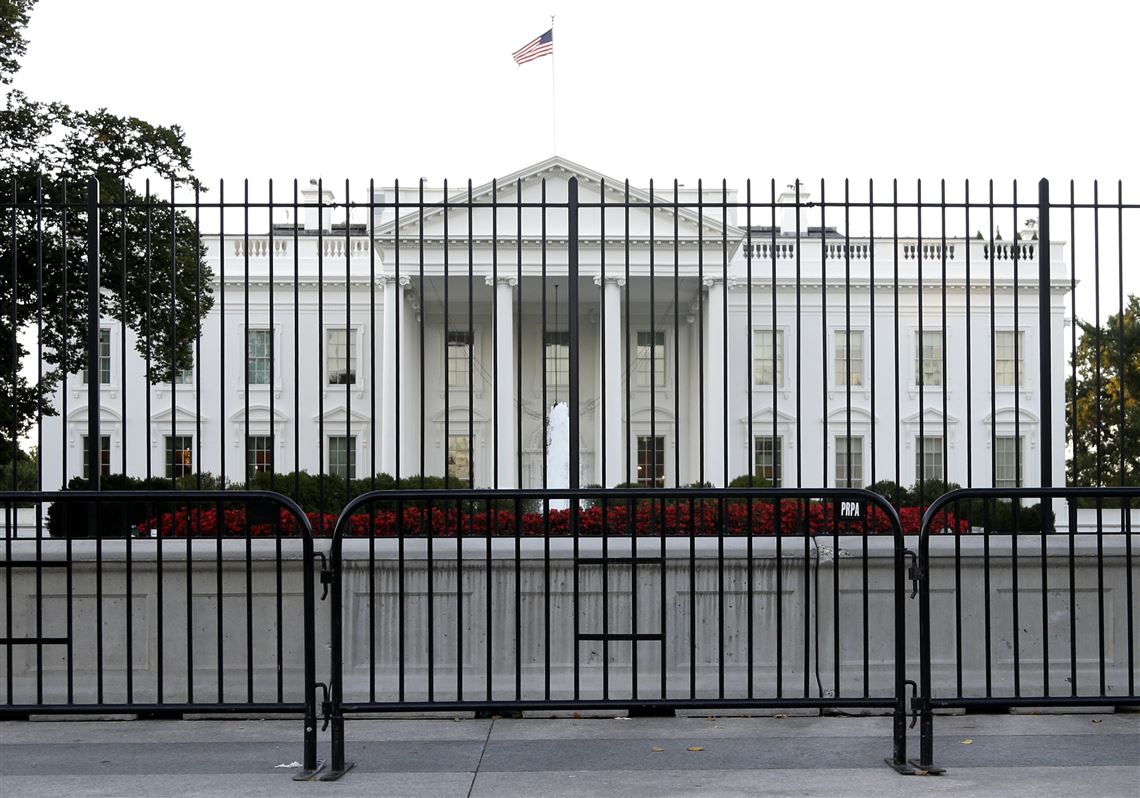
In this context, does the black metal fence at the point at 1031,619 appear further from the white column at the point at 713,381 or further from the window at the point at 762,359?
the window at the point at 762,359

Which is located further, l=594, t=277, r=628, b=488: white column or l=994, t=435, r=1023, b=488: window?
l=994, t=435, r=1023, b=488: window

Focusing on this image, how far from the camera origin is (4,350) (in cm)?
1888

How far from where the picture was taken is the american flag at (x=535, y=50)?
27.4m

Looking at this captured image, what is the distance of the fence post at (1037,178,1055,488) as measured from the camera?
722 centimetres

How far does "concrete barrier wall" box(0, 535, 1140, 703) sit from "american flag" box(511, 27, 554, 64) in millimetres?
22246

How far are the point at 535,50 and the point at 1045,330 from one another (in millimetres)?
22122

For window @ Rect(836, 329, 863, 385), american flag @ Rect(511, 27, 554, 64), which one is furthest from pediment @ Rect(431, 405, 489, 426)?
american flag @ Rect(511, 27, 554, 64)

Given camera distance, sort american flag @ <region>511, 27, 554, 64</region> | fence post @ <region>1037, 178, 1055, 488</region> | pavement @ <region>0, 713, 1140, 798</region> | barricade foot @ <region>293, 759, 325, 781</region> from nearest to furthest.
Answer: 1. pavement @ <region>0, 713, 1140, 798</region>
2. barricade foot @ <region>293, 759, 325, 781</region>
3. fence post @ <region>1037, 178, 1055, 488</region>
4. american flag @ <region>511, 27, 554, 64</region>

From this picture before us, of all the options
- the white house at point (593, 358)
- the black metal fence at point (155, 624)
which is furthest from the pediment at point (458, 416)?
the black metal fence at point (155, 624)

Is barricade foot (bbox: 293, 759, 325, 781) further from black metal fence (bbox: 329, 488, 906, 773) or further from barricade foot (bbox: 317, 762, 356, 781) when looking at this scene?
black metal fence (bbox: 329, 488, 906, 773)

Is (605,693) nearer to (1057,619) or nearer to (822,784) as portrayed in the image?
(822,784)

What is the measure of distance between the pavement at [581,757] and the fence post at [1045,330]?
1705 mm

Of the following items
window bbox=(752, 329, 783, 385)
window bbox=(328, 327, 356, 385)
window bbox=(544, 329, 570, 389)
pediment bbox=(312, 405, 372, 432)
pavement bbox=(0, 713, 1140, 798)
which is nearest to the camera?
pavement bbox=(0, 713, 1140, 798)

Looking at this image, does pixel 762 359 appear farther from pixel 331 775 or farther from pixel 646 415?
pixel 331 775
